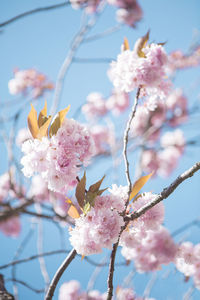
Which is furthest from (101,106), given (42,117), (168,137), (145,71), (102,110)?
(42,117)

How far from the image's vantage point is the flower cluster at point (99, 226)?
72cm

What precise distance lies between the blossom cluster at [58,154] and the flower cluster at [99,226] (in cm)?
12

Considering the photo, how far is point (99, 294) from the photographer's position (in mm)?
2805

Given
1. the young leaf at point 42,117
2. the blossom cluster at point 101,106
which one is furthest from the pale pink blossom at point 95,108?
the young leaf at point 42,117

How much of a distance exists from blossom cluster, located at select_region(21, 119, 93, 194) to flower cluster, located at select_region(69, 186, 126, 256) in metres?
0.12

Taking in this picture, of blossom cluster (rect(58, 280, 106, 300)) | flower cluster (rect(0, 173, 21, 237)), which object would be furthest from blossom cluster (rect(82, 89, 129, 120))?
blossom cluster (rect(58, 280, 106, 300))

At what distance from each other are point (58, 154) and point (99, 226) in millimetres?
234

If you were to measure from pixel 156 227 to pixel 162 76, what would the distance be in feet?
2.03

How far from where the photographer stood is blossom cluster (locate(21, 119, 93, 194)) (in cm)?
76

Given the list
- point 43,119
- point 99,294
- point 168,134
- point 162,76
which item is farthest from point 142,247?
point 168,134

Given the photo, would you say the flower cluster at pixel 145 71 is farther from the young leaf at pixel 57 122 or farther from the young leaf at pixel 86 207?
the young leaf at pixel 86 207

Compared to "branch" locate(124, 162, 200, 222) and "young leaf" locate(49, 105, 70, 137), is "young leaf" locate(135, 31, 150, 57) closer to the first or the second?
"young leaf" locate(49, 105, 70, 137)

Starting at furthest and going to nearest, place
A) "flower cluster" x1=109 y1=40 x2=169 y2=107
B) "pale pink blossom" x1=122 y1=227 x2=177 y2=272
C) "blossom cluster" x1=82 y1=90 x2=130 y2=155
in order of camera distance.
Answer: "blossom cluster" x1=82 y1=90 x2=130 y2=155 → "pale pink blossom" x1=122 y1=227 x2=177 y2=272 → "flower cluster" x1=109 y1=40 x2=169 y2=107

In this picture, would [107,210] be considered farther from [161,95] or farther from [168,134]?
[168,134]
